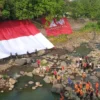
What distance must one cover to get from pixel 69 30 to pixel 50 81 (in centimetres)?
2020

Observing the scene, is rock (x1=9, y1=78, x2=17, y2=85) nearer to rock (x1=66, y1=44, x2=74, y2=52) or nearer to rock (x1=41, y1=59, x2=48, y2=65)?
rock (x1=41, y1=59, x2=48, y2=65)

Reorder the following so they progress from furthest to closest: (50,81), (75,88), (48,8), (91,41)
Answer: (91,41), (48,8), (50,81), (75,88)

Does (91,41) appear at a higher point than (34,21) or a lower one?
lower

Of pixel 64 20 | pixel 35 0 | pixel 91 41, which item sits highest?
pixel 35 0

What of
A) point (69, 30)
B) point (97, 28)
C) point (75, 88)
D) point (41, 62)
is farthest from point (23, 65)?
point (97, 28)

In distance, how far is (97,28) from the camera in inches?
2279

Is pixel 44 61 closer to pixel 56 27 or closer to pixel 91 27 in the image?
pixel 56 27

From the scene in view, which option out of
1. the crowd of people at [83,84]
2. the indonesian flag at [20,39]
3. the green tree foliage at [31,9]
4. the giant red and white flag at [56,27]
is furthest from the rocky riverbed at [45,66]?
the green tree foliage at [31,9]

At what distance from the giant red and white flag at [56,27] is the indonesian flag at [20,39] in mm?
3984

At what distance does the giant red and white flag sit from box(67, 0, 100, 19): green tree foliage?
6.24 meters

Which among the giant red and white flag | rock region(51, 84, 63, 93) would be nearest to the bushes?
the giant red and white flag

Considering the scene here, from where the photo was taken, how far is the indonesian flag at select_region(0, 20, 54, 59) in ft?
141

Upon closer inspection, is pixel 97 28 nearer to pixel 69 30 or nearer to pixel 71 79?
pixel 69 30

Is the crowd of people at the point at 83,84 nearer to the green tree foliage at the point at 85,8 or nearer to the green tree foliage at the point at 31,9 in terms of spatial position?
the green tree foliage at the point at 31,9
